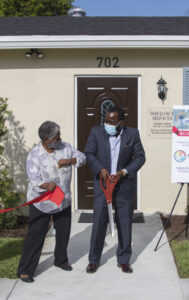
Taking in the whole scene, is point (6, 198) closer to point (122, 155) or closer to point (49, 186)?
point (49, 186)

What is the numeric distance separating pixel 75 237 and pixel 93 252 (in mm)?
1444

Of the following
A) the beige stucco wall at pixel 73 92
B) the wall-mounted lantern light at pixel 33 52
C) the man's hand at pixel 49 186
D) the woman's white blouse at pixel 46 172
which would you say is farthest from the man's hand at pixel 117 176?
the wall-mounted lantern light at pixel 33 52

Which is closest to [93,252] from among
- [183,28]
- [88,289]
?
[88,289]

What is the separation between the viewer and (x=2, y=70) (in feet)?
24.2

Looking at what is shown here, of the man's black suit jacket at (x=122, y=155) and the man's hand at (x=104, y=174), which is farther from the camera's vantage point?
the man's black suit jacket at (x=122, y=155)

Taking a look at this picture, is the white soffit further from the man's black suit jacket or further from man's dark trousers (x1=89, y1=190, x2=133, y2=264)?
man's dark trousers (x1=89, y1=190, x2=133, y2=264)

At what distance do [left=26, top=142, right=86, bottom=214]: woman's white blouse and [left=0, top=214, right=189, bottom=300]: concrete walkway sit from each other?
775 millimetres

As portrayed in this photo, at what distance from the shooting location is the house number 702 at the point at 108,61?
723cm

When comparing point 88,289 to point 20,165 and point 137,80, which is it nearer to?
point 20,165

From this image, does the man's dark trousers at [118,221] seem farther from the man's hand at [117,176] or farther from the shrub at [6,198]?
the shrub at [6,198]

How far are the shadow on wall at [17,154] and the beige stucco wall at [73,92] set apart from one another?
18 millimetres

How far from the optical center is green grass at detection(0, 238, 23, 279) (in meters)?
4.55

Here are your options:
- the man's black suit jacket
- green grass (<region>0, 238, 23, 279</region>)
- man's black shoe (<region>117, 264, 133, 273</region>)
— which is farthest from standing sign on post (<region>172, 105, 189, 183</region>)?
green grass (<region>0, 238, 23, 279</region>)

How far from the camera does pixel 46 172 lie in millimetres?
4238
